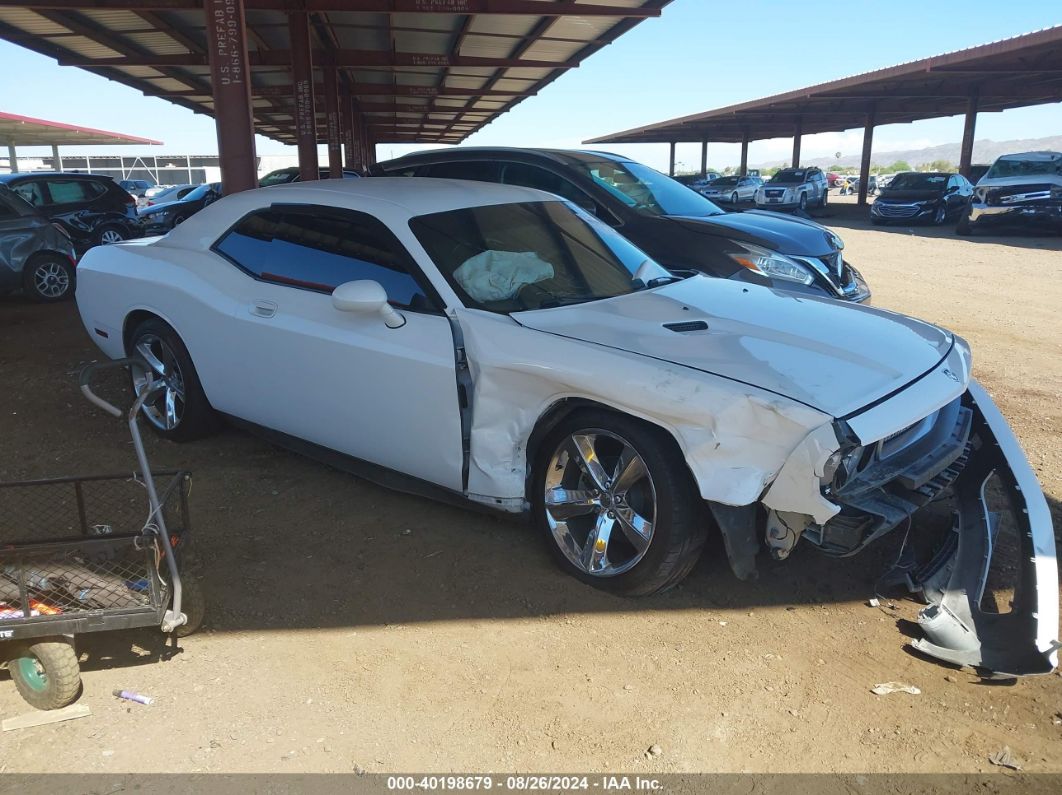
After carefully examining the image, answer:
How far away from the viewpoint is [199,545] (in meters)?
3.85

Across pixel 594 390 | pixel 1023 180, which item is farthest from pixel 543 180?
pixel 1023 180

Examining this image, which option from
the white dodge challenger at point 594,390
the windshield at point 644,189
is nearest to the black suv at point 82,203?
the windshield at point 644,189

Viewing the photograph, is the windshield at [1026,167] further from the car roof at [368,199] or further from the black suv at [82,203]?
the black suv at [82,203]

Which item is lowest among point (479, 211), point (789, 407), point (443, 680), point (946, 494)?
point (443, 680)

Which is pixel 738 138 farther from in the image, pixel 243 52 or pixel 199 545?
pixel 199 545

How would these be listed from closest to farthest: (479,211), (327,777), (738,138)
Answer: (327,777) < (479,211) < (738,138)

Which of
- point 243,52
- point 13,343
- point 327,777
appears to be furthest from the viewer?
point 243,52

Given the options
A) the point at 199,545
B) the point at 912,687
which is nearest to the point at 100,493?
the point at 199,545

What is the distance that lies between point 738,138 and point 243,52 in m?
50.4

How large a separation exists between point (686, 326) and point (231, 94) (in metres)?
7.60

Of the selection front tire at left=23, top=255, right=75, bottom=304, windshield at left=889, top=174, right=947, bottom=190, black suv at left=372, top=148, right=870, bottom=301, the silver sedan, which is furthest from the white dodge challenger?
the silver sedan

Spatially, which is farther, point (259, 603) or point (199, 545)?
point (199, 545)

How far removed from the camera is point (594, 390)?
312 cm

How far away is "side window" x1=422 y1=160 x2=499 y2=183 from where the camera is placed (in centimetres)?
725
